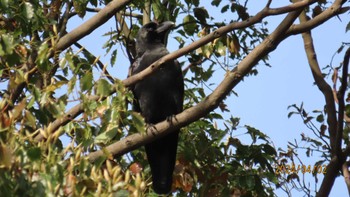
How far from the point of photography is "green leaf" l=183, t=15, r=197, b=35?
6.51 meters

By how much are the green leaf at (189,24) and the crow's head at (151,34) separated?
0.15 m

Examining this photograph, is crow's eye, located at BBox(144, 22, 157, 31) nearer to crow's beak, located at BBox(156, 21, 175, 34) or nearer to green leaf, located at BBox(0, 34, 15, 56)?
crow's beak, located at BBox(156, 21, 175, 34)

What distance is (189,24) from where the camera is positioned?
263 inches

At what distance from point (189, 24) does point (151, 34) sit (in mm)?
379

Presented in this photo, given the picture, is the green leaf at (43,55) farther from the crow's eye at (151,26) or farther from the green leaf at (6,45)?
the crow's eye at (151,26)

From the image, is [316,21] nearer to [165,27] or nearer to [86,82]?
[86,82]

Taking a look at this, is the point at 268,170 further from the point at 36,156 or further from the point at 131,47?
the point at 36,156

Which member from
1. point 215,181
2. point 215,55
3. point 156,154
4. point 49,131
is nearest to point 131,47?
point 215,55

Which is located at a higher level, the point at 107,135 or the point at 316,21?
the point at 316,21

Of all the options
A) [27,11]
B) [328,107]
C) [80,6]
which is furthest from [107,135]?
[80,6]

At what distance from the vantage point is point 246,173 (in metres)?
5.44

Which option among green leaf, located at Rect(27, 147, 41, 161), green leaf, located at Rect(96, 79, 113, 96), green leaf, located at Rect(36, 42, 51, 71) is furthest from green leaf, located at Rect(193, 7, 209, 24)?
green leaf, located at Rect(27, 147, 41, 161)

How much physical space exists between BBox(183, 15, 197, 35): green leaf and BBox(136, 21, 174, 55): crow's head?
0.48 ft

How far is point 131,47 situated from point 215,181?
5.82ft
